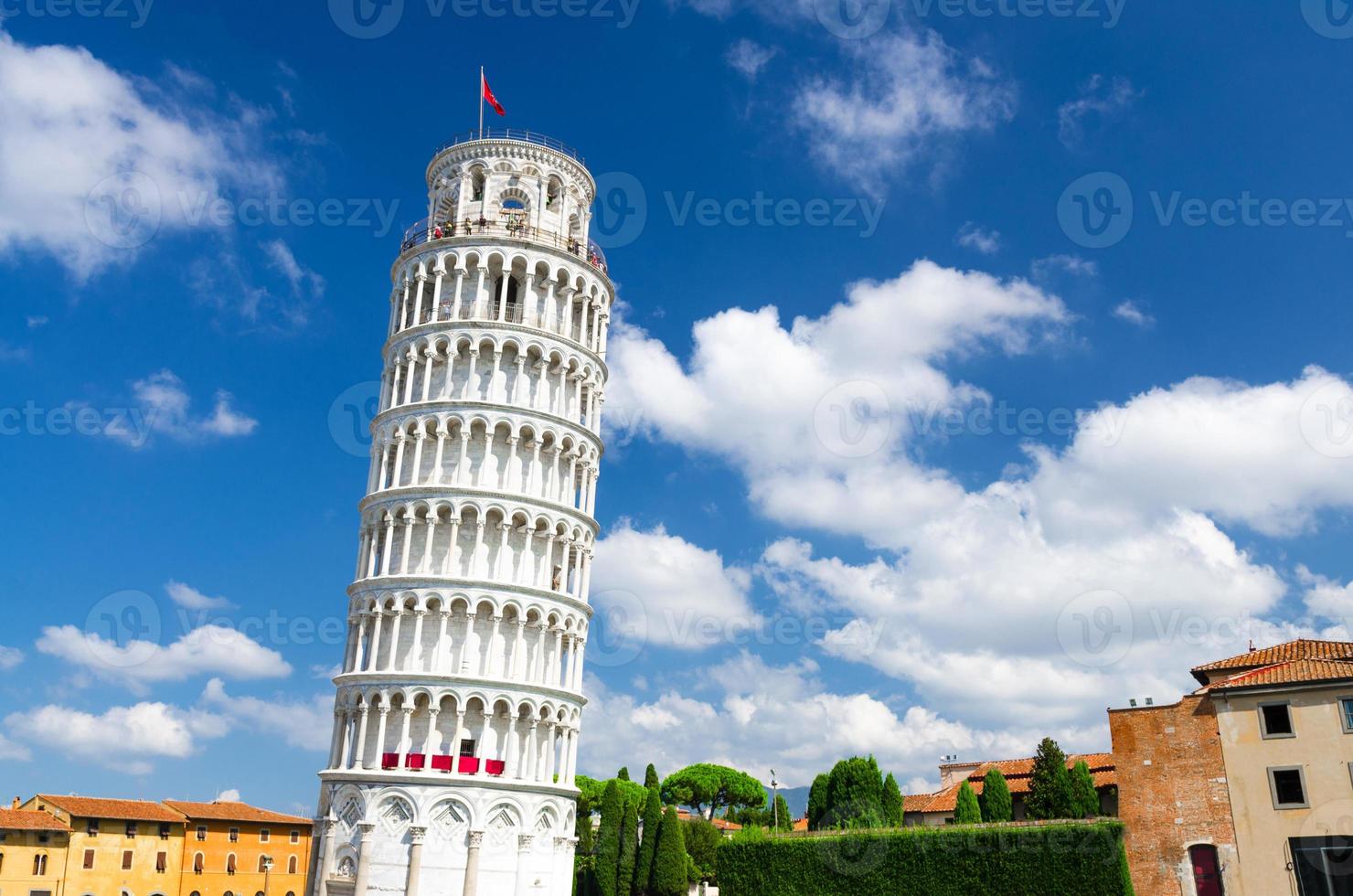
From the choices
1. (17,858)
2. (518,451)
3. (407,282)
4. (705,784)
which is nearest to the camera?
(518,451)

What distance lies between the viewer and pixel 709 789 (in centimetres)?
11750

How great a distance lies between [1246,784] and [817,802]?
2378 cm

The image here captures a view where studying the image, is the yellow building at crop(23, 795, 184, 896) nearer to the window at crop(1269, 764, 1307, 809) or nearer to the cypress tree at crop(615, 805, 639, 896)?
the cypress tree at crop(615, 805, 639, 896)

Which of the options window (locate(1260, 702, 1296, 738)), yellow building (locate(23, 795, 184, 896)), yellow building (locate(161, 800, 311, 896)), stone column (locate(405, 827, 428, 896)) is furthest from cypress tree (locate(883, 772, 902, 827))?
yellow building (locate(23, 795, 184, 896))

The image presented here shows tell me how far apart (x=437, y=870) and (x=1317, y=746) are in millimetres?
38269

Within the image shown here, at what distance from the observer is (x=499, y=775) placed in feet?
166

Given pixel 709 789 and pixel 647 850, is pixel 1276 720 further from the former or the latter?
pixel 709 789

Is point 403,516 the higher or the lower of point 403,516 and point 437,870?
the higher

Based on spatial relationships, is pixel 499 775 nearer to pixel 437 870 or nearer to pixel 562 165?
pixel 437 870

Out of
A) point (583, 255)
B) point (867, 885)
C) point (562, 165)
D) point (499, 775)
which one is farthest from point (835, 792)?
point (562, 165)

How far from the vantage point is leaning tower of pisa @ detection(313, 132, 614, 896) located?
49531 millimetres

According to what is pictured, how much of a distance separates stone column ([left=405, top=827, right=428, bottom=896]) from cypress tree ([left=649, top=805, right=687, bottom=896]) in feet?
83.3

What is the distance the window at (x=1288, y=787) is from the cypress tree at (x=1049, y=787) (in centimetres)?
1404

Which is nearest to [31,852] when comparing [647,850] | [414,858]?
[647,850]
